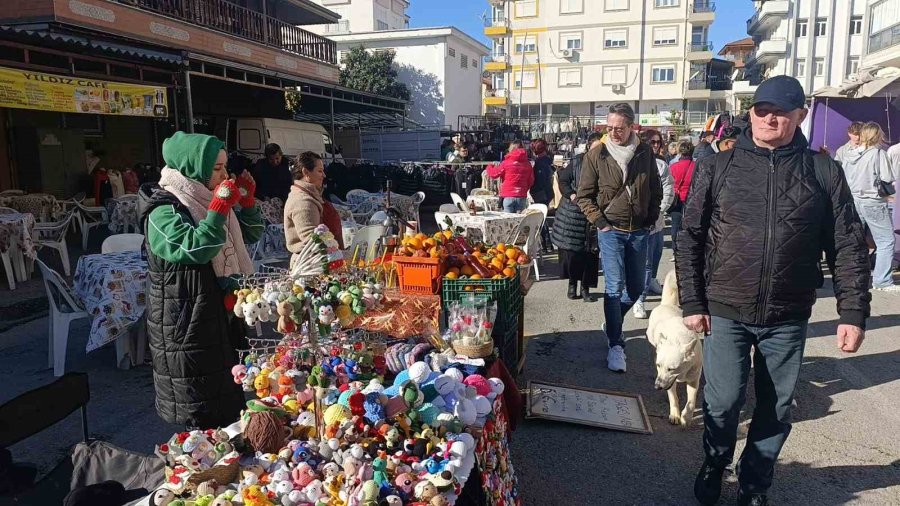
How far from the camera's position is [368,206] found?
40.7 ft

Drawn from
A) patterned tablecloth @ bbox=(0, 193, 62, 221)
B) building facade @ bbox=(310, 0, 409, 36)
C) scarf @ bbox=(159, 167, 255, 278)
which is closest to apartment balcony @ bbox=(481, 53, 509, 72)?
building facade @ bbox=(310, 0, 409, 36)

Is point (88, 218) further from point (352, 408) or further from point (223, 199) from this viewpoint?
point (352, 408)

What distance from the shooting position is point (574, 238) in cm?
632

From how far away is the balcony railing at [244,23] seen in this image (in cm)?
1435

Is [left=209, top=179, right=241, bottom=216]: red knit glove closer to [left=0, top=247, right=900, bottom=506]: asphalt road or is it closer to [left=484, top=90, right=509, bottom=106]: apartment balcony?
[left=0, top=247, right=900, bottom=506]: asphalt road

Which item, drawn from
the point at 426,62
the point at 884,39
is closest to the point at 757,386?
the point at 884,39

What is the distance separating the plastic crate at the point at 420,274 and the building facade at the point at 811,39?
41.7m

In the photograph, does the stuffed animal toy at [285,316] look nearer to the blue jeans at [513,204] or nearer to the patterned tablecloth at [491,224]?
the patterned tablecloth at [491,224]

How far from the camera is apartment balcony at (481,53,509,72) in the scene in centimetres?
5019

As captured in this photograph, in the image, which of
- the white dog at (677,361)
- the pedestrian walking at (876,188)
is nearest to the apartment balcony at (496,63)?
the pedestrian walking at (876,188)

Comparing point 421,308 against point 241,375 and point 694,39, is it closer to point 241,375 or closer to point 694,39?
point 241,375

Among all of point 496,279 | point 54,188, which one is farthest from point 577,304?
point 54,188

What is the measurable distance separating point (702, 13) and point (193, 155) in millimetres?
50986

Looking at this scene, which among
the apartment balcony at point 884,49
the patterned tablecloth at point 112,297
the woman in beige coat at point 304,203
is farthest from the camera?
the apartment balcony at point 884,49
